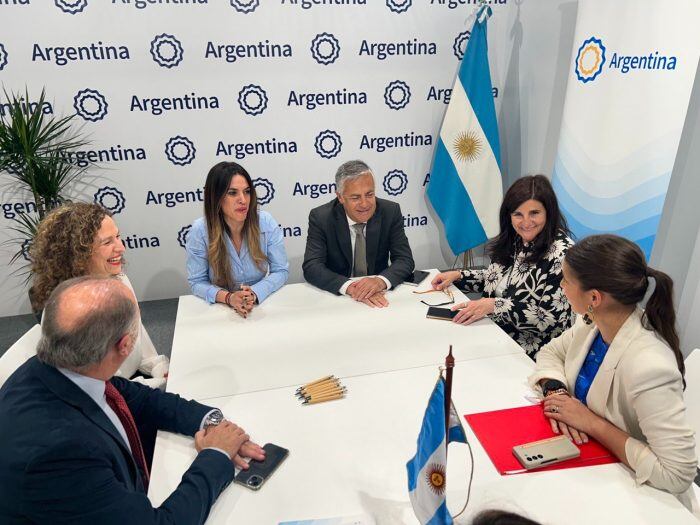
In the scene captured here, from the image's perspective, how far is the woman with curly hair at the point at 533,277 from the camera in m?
2.34

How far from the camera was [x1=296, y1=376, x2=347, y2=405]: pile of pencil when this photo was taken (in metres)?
1.80

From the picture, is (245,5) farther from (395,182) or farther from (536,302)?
(536,302)

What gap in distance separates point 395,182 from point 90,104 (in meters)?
2.49

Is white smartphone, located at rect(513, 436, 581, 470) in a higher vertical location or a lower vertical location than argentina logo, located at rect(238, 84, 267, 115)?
lower

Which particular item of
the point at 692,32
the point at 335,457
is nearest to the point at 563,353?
the point at 335,457

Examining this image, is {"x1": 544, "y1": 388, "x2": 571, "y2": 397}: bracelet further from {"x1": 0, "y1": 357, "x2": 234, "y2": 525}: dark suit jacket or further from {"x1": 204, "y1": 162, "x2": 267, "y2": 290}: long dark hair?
{"x1": 204, "y1": 162, "x2": 267, "y2": 290}: long dark hair

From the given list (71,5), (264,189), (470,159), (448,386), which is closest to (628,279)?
(448,386)

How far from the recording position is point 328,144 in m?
4.20

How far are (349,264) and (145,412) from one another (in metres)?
1.66

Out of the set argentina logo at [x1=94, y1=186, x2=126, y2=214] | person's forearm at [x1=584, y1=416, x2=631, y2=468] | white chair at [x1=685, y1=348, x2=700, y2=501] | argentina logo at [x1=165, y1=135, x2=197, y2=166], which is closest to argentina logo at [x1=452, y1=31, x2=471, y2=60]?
argentina logo at [x1=165, y1=135, x2=197, y2=166]

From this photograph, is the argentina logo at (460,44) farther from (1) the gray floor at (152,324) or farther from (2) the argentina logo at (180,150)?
(1) the gray floor at (152,324)

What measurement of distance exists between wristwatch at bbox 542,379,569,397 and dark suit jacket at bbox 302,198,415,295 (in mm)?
1183

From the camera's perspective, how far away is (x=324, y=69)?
3.98 m

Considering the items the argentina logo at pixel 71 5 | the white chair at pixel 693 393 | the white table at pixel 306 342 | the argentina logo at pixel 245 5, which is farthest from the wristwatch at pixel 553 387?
the argentina logo at pixel 71 5
